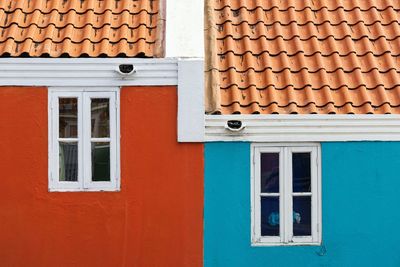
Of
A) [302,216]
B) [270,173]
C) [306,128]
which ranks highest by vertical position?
[306,128]

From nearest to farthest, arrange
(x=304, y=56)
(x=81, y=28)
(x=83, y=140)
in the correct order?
(x=83, y=140) → (x=81, y=28) → (x=304, y=56)

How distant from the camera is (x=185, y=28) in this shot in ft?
29.2

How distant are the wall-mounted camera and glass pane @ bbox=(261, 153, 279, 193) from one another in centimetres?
51

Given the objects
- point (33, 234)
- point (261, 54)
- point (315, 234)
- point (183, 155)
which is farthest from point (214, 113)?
point (33, 234)

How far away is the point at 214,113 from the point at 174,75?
2.11 ft

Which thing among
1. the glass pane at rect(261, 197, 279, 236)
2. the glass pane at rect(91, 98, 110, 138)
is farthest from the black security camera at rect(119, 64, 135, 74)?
the glass pane at rect(261, 197, 279, 236)

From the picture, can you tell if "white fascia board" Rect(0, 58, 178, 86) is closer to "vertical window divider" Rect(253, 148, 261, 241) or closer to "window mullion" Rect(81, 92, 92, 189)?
"window mullion" Rect(81, 92, 92, 189)

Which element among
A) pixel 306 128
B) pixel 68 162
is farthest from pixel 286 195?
pixel 68 162

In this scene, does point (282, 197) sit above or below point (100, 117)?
below

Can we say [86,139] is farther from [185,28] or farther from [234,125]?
[185,28]

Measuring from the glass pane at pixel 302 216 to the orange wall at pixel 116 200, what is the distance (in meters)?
1.16

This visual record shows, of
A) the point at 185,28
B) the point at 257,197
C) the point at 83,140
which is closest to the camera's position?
the point at 83,140

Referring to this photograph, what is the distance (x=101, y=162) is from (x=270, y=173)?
2.00 metres

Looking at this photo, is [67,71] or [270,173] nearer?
[67,71]
